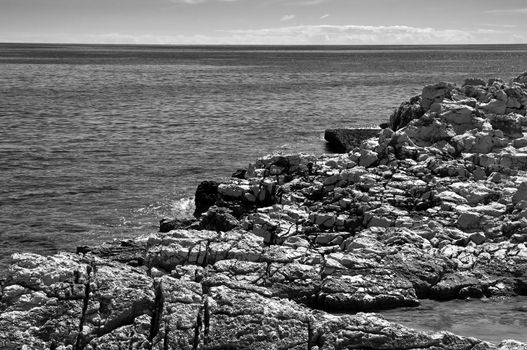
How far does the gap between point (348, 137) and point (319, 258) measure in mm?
30625

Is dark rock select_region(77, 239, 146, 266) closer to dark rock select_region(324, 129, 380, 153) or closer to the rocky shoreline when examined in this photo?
the rocky shoreline

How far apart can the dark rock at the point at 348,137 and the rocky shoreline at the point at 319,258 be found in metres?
9.98

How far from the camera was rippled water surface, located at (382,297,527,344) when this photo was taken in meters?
16.8

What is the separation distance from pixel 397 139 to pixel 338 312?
16.3 metres

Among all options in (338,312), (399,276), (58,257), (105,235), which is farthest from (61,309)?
(105,235)

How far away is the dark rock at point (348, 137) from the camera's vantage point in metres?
48.3

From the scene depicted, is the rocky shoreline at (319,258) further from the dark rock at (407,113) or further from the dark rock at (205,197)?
the dark rock at (407,113)

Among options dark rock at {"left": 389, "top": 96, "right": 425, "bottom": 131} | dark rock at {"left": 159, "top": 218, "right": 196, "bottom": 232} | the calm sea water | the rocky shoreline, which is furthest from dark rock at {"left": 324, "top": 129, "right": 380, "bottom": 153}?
dark rock at {"left": 159, "top": 218, "right": 196, "bottom": 232}

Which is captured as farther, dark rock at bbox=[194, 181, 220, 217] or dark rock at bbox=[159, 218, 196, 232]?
dark rock at bbox=[194, 181, 220, 217]

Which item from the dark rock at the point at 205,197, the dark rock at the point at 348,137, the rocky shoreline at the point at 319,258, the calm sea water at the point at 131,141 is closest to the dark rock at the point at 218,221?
the rocky shoreline at the point at 319,258

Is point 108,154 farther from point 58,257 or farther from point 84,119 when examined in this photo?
point 58,257

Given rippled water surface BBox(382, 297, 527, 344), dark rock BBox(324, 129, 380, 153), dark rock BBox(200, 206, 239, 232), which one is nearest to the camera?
rippled water surface BBox(382, 297, 527, 344)

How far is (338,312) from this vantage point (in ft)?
61.1

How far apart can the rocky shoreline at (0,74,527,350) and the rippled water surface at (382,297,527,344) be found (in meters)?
0.50
